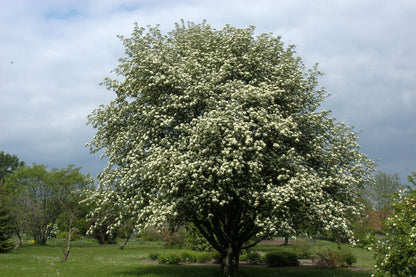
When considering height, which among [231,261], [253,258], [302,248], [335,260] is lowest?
[253,258]

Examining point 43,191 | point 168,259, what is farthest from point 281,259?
point 43,191

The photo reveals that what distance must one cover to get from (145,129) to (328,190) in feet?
31.0

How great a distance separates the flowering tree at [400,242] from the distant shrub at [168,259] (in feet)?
56.0

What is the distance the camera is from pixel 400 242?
12852 millimetres

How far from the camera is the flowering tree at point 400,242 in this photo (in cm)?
1229

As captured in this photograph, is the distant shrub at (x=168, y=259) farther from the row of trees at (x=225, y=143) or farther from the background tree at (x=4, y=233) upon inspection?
the background tree at (x=4, y=233)

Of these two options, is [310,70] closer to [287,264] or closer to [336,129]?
[336,129]

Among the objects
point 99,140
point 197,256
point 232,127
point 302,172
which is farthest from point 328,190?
point 197,256

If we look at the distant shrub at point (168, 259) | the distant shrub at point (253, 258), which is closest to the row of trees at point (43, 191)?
the distant shrub at point (168, 259)

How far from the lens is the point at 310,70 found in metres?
20.0

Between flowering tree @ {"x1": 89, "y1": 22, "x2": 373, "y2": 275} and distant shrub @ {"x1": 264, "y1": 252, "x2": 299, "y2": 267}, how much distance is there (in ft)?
29.9

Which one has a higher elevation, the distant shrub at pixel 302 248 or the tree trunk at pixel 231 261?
the tree trunk at pixel 231 261

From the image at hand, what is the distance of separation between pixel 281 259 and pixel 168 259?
8.60 meters

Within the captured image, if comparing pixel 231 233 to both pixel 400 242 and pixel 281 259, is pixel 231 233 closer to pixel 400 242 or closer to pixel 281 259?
pixel 400 242
